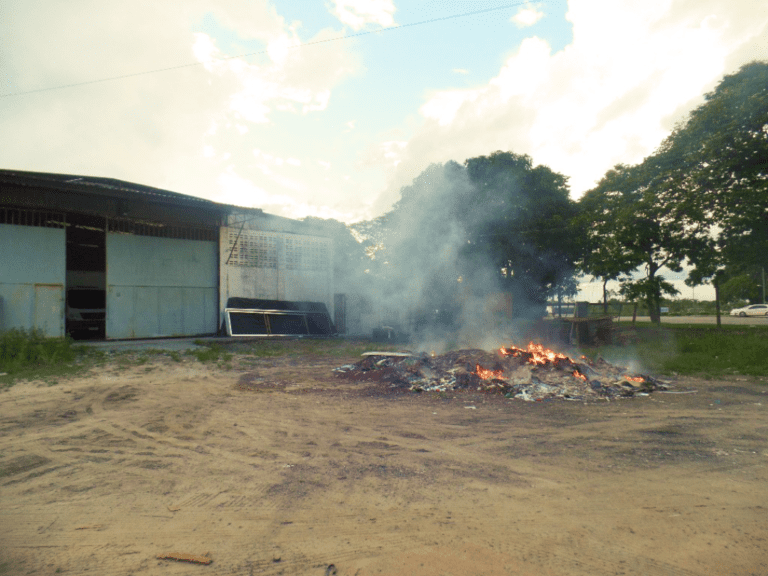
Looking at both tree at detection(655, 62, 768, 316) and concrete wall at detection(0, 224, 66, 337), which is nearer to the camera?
concrete wall at detection(0, 224, 66, 337)

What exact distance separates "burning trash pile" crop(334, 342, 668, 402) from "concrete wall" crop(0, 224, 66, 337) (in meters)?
10.3

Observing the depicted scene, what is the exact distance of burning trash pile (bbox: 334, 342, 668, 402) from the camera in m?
7.73

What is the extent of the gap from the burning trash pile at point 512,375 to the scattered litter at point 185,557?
585 centimetres

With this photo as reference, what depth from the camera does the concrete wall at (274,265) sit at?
1775cm

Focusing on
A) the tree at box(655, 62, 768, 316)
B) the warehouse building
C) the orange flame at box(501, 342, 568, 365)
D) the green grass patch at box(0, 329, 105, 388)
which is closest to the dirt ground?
the orange flame at box(501, 342, 568, 365)

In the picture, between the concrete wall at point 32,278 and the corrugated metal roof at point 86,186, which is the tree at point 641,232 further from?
the concrete wall at point 32,278

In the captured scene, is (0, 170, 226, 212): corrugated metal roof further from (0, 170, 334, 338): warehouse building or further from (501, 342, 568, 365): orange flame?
(501, 342, 568, 365): orange flame

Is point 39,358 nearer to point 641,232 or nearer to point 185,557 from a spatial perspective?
point 185,557

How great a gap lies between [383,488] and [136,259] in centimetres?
1529

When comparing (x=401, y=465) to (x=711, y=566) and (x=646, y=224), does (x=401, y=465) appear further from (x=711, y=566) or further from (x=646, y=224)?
(x=646, y=224)

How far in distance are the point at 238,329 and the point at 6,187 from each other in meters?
8.17

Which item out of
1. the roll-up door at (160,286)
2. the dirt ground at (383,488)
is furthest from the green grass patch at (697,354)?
the roll-up door at (160,286)

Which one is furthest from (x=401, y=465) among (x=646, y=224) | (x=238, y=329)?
(x=646, y=224)

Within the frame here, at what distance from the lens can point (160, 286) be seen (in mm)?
16250
